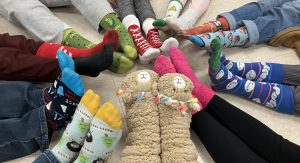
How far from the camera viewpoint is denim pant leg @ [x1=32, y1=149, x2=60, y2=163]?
2.73 feet

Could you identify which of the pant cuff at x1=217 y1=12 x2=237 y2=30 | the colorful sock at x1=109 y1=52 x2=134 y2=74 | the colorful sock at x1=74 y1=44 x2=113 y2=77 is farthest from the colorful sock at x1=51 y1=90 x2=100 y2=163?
the pant cuff at x1=217 y1=12 x2=237 y2=30

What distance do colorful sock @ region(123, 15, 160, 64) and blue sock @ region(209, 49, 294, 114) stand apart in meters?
0.21

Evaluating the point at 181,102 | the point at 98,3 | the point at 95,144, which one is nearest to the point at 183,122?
the point at 181,102

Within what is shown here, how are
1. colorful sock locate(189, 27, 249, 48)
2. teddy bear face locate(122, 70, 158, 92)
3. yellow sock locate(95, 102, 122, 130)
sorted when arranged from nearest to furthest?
yellow sock locate(95, 102, 122, 130) → teddy bear face locate(122, 70, 158, 92) → colorful sock locate(189, 27, 249, 48)

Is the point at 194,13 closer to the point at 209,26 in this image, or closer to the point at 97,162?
the point at 209,26

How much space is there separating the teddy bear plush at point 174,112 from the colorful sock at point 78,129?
0.61 ft

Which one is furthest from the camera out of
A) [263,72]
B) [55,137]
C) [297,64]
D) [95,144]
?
[297,64]

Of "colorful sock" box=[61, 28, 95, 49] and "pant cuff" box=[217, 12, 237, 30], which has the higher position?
"pant cuff" box=[217, 12, 237, 30]

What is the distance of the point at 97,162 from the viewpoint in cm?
84

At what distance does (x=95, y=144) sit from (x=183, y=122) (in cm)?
25

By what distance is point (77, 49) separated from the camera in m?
1.03

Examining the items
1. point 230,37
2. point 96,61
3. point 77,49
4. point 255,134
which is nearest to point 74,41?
point 77,49

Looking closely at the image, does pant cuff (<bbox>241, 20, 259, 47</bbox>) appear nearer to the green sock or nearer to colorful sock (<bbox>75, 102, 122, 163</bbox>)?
the green sock

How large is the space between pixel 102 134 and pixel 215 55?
0.43 metres
